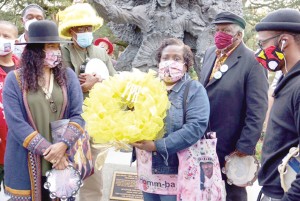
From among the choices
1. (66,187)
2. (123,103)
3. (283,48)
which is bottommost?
(66,187)

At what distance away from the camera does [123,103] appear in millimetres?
2432

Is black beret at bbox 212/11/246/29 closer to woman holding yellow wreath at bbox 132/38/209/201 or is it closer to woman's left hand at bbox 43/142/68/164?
woman holding yellow wreath at bbox 132/38/209/201

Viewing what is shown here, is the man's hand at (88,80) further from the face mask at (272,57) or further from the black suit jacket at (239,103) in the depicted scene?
the face mask at (272,57)

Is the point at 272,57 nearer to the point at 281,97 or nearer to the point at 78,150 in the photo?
the point at 281,97

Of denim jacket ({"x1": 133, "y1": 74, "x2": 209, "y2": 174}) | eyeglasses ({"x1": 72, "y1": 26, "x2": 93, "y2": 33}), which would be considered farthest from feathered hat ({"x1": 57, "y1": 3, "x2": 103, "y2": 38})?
denim jacket ({"x1": 133, "y1": 74, "x2": 209, "y2": 174})

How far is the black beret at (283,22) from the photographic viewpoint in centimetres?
190

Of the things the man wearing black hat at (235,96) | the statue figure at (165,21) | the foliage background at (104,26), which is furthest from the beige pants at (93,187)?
the foliage background at (104,26)

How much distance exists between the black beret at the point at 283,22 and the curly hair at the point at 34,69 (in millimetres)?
1510

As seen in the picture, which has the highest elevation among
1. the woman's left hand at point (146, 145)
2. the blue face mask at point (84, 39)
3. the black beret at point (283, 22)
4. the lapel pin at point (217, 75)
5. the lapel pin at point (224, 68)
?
the black beret at point (283, 22)

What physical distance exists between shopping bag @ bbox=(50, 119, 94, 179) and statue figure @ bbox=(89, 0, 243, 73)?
9.17 feet

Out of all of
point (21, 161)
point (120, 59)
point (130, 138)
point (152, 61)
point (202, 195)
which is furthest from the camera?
point (120, 59)

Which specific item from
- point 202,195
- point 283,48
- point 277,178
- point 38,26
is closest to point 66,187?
point 202,195

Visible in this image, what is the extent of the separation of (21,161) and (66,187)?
359 mm

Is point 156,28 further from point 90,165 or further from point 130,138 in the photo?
point 130,138
